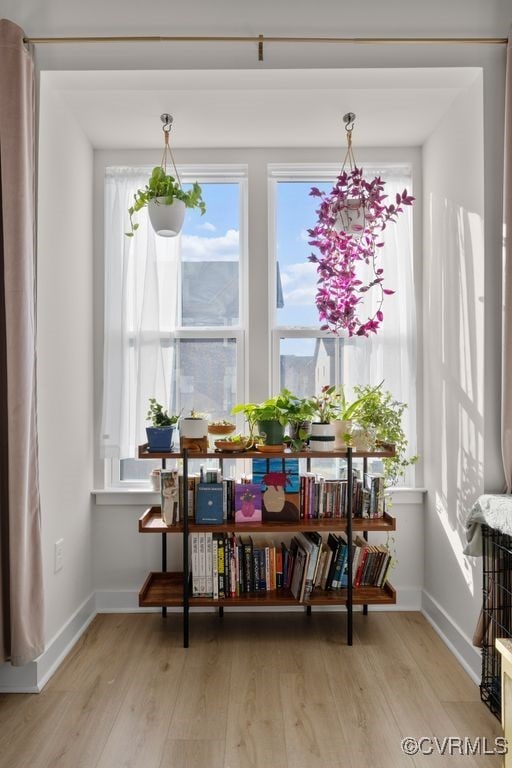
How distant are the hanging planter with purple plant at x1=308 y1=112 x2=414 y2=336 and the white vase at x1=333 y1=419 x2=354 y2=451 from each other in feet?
1.44

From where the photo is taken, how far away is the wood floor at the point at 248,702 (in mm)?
1785

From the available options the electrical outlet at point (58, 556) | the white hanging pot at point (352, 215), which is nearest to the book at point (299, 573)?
the electrical outlet at point (58, 556)

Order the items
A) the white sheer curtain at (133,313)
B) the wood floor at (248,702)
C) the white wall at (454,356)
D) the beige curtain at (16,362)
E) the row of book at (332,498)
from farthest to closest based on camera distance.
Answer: the white sheer curtain at (133,313) < the row of book at (332,498) < the white wall at (454,356) < the beige curtain at (16,362) < the wood floor at (248,702)

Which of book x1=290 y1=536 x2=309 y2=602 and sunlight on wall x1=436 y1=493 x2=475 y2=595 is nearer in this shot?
sunlight on wall x1=436 y1=493 x2=475 y2=595

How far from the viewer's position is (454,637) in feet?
8.04

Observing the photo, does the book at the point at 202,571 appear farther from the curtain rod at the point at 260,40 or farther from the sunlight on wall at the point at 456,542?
the curtain rod at the point at 260,40

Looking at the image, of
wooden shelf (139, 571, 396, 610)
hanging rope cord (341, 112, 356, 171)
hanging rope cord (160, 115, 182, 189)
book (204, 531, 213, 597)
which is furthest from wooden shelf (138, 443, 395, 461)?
hanging rope cord (341, 112, 356, 171)

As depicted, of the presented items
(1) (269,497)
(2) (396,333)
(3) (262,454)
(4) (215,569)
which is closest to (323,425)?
(3) (262,454)

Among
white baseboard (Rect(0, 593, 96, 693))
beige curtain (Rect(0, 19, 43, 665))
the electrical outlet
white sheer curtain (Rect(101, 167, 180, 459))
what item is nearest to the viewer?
beige curtain (Rect(0, 19, 43, 665))

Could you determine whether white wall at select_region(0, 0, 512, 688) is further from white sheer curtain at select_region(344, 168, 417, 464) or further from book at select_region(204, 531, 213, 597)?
book at select_region(204, 531, 213, 597)

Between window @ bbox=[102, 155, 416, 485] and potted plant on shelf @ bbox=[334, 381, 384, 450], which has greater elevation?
window @ bbox=[102, 155, 416, 485]

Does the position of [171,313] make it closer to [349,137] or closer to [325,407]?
[325,407]

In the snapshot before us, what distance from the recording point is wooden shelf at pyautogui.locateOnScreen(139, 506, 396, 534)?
2475mm

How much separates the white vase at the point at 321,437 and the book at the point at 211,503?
481 mm
